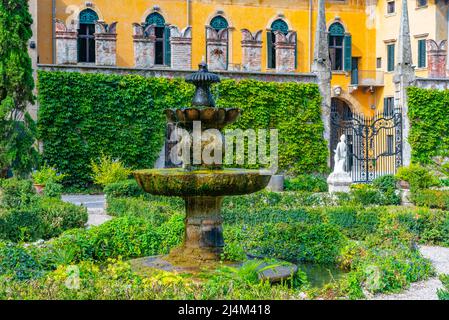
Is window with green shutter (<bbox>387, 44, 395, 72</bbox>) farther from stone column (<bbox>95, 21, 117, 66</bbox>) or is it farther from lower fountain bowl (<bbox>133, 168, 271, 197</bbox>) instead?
lower fountain bowl (<bbox>133, 168, 271, 197</bbox>)

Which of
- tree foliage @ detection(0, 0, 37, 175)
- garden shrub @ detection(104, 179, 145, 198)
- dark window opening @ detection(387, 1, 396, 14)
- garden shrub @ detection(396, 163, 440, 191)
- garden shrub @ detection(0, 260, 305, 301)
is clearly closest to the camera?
A: garden shrub @ detection(0, 260, 305, 301)

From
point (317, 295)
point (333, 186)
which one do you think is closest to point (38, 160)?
point (333, 186)

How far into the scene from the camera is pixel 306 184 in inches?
886

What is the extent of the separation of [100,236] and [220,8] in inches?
856

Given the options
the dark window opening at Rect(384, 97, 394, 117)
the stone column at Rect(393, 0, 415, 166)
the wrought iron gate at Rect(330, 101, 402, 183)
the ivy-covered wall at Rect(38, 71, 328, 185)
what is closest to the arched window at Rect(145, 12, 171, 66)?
the ivy-covered wall at Rect(38, 71, 328, 185)

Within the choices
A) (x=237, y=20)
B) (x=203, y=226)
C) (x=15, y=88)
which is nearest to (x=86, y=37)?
(x=237, y=20)

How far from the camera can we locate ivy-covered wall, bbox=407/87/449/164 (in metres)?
26.3

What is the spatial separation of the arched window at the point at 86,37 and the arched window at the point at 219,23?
5.11m

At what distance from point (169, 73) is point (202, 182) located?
50.3ft

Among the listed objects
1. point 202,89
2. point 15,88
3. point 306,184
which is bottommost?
point 306,184

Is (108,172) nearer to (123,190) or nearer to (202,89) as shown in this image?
(123,190)

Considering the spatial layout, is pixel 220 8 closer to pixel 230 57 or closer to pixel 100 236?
pixel 230 57

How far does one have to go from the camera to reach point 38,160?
1998 cm

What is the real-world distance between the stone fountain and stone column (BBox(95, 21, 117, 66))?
542 inches
